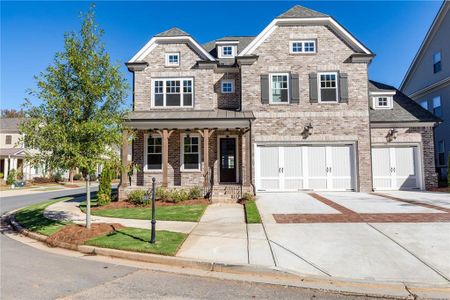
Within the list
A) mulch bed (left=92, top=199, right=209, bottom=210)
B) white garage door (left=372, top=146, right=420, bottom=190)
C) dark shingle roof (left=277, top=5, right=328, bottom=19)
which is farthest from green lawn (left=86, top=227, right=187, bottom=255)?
dark shingle roof (left=277, top=5, right=328, bottom=19)

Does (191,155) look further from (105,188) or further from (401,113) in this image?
(401,113)

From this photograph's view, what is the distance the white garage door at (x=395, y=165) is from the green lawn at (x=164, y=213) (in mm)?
10212

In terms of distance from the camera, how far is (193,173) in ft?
53.6

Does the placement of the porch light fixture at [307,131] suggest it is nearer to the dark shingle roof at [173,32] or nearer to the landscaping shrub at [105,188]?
the dark shingle roof at [173,32]

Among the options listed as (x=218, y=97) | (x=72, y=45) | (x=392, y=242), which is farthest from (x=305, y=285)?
(x=218, y=97)

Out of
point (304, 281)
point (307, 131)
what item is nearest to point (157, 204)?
point (307, 131)

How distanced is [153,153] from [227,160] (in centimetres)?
419

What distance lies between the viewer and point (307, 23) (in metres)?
17.0

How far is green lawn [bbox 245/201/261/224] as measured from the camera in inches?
376

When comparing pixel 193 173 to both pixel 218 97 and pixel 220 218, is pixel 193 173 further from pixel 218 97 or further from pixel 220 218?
pixel 220 218

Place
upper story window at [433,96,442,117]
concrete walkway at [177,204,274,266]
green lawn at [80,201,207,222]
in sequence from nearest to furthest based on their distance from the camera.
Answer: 1. concrete walkway at [177,204,274,266]
2. green lawn at [80,201,207,222]
3. upper story window at [433,96,442,117]

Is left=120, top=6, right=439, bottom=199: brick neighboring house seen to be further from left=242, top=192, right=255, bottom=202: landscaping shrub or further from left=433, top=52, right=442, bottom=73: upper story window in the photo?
left=433, top=52, right=442, bottom=73: upper story window

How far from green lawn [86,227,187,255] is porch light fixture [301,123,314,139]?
10.4m

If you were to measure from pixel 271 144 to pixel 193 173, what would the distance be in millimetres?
4612
